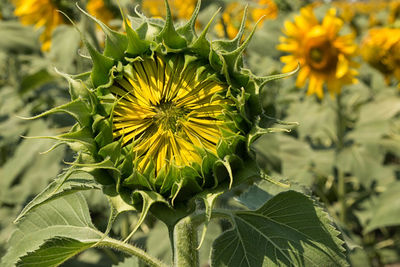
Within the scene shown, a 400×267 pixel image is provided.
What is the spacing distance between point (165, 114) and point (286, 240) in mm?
363

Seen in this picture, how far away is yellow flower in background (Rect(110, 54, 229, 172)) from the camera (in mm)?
1058

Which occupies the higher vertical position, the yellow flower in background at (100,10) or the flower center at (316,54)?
the yellow flower in background at (100,10)

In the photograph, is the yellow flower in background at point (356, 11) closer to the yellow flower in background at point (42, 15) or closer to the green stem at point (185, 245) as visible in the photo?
the yellow flower in background at point (42, 15)

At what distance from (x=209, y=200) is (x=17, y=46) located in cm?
246

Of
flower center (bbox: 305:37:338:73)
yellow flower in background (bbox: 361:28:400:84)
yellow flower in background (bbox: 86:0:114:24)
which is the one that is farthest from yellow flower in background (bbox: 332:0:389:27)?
yellow flower in background (bbox: 86:0:114:24)

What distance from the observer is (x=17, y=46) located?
3.10 metres

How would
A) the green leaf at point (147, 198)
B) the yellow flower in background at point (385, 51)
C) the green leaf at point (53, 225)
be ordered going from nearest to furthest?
the green leaf at point (147, 198)
the green leaf at point (53, 225)
the yellow flower in background at point (385, 51)

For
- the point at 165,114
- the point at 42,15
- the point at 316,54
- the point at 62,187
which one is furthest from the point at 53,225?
the point at 316,54

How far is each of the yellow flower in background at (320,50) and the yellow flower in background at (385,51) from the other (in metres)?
0.50

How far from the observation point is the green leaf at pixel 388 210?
2.22m

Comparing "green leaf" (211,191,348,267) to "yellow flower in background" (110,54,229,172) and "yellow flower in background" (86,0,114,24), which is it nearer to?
"yellow flower in background" (110,54,229,172)

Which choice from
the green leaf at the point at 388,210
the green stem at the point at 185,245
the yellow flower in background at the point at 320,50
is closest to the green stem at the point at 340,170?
the yellow flower in background at the point at 320,50

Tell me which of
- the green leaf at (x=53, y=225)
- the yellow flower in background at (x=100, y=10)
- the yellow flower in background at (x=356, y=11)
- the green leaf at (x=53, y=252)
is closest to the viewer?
the green leaf at (x=53, y=252)

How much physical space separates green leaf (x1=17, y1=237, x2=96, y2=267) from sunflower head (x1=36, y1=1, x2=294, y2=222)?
176 mm
